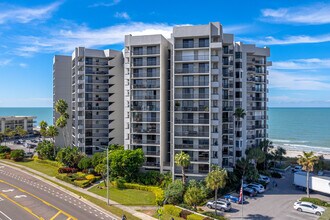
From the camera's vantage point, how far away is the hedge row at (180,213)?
4125cm

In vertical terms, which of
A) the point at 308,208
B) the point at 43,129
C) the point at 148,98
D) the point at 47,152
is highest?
the point at 148,98

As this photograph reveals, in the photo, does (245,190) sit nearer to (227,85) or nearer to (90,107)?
(227,85)

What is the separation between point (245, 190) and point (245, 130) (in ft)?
61.5

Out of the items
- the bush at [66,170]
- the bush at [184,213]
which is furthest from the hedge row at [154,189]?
the bush at [66,170]

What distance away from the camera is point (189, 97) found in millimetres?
59469

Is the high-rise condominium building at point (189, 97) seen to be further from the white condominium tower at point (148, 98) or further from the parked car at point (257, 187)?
the parked car at point (257, 187)

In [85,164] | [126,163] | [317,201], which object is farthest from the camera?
[85,164]

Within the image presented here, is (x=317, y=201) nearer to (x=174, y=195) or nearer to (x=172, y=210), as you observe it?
(x=174, y=195)

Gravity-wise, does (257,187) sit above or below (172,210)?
above

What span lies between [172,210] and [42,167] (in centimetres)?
4629

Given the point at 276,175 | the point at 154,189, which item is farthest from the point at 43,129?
the point at 276,175

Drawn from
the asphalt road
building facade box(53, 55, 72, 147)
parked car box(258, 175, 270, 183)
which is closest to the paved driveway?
parked car box(258, 175, 270, 183)

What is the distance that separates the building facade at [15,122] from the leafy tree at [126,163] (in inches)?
4288

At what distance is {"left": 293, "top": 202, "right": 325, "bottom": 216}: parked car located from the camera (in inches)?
1829
